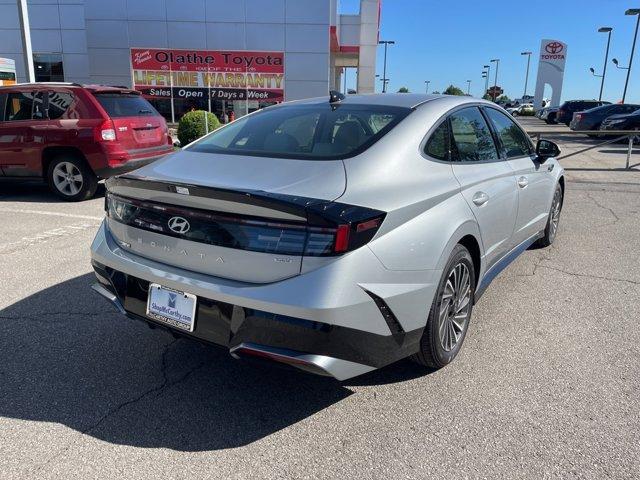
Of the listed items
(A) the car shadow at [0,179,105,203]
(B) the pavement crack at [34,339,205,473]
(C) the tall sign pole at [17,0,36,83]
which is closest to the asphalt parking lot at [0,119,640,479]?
(B) the pavement crack at [34,339,205,473]

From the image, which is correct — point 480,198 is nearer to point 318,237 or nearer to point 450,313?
point 450,313

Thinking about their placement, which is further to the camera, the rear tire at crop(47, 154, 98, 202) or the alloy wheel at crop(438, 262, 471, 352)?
the rear tire at crop(47, 154, 98, 202)

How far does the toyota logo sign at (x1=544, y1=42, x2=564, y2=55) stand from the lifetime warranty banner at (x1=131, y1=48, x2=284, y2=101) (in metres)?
37.3

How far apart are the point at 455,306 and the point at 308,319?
125cm

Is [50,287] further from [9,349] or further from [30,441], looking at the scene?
[30,441]

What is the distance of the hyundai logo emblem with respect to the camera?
2.55 meters

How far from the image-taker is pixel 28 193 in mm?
8773

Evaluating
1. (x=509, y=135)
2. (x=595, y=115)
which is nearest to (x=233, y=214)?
(x=509, y=135)

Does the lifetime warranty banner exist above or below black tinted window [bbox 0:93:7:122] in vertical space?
above

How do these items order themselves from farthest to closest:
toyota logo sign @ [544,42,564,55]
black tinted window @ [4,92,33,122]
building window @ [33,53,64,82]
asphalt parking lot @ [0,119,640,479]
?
1. toyota logo sign @ [544,42,564,55]
2. building window @ [33,53,64,82]
3. black tinted window @ [4,92,33,122]
4. asphalt parking lot @ [0,119,640,479]

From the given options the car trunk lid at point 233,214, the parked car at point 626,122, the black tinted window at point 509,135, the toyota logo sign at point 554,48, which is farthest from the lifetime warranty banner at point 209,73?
the toyota logo sign at point 554,48

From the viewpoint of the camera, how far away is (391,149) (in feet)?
9.18

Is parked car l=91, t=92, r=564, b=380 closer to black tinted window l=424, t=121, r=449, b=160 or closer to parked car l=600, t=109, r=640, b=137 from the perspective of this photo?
black tinted window l=424, t=121, r=449, b=160

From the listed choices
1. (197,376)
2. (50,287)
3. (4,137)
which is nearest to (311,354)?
(197,376)
